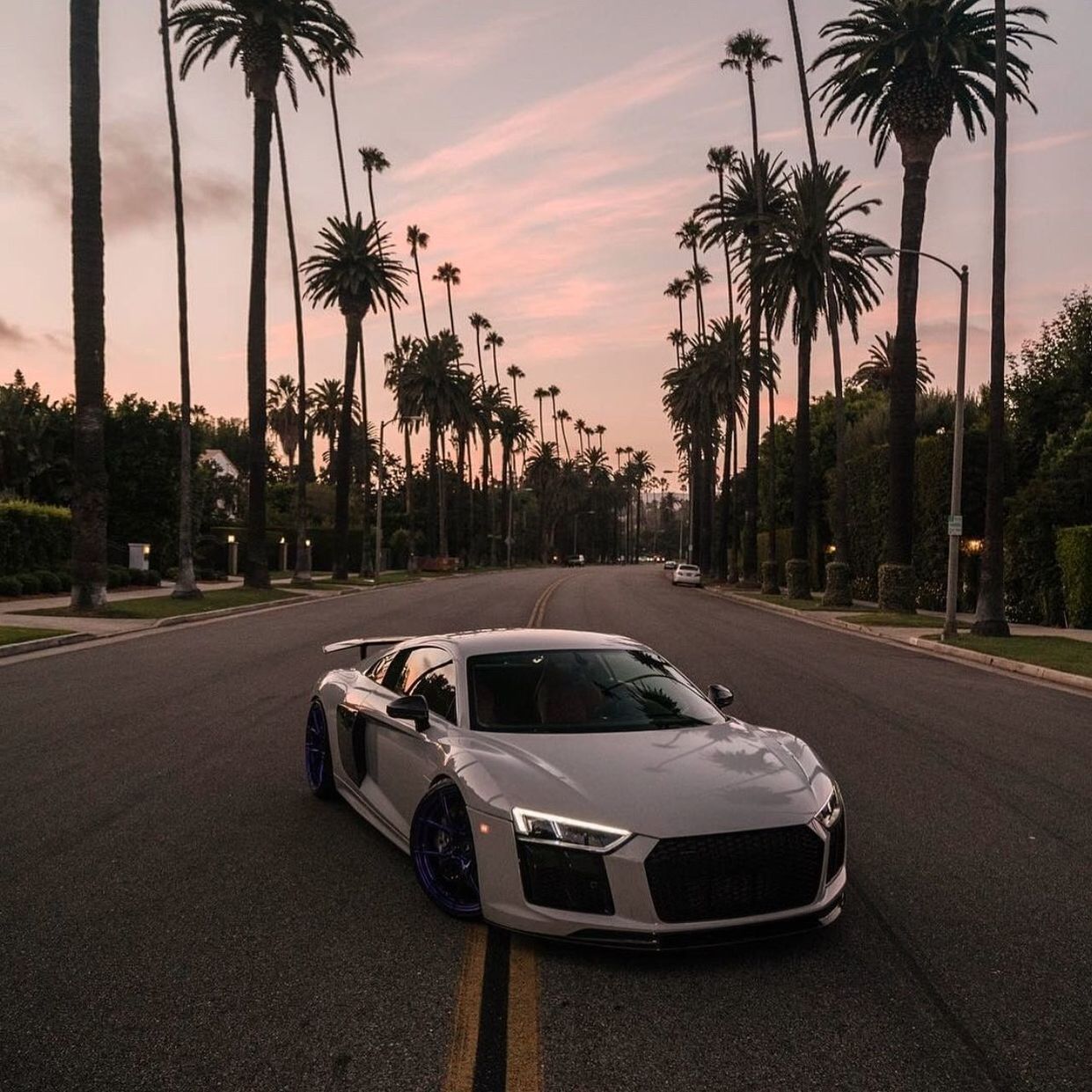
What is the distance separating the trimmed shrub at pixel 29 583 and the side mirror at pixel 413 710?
99.0 feet

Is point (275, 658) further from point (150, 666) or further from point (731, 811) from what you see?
point (731, 811)

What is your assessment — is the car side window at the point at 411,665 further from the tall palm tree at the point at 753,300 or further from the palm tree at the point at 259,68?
the tall palm tree at the point at 753,300

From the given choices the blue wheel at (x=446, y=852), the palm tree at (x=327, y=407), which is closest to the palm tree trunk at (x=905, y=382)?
the blue wheel at (x=446, y=852)

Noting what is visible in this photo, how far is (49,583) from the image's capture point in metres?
33.8

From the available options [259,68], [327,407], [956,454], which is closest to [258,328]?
[259,68]

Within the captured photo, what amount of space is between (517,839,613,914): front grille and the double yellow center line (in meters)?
0.32

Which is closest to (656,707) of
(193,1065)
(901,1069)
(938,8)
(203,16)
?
(901,1069)

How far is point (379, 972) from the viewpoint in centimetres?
439

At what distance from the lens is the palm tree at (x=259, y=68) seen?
35438mm

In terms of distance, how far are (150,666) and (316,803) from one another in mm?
9403

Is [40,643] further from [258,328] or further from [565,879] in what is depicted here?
[258,328]

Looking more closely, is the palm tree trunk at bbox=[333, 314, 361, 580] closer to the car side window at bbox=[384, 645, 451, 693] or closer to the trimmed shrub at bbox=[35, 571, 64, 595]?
the trimmed shrub at bbox=[35, 571, 64, 595]

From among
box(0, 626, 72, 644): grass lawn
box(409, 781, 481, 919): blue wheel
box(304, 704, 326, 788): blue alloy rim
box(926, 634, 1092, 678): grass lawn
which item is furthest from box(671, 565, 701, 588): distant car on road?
box(409, 781, 481, 919): blue wheel

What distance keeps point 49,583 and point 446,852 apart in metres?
32.4
